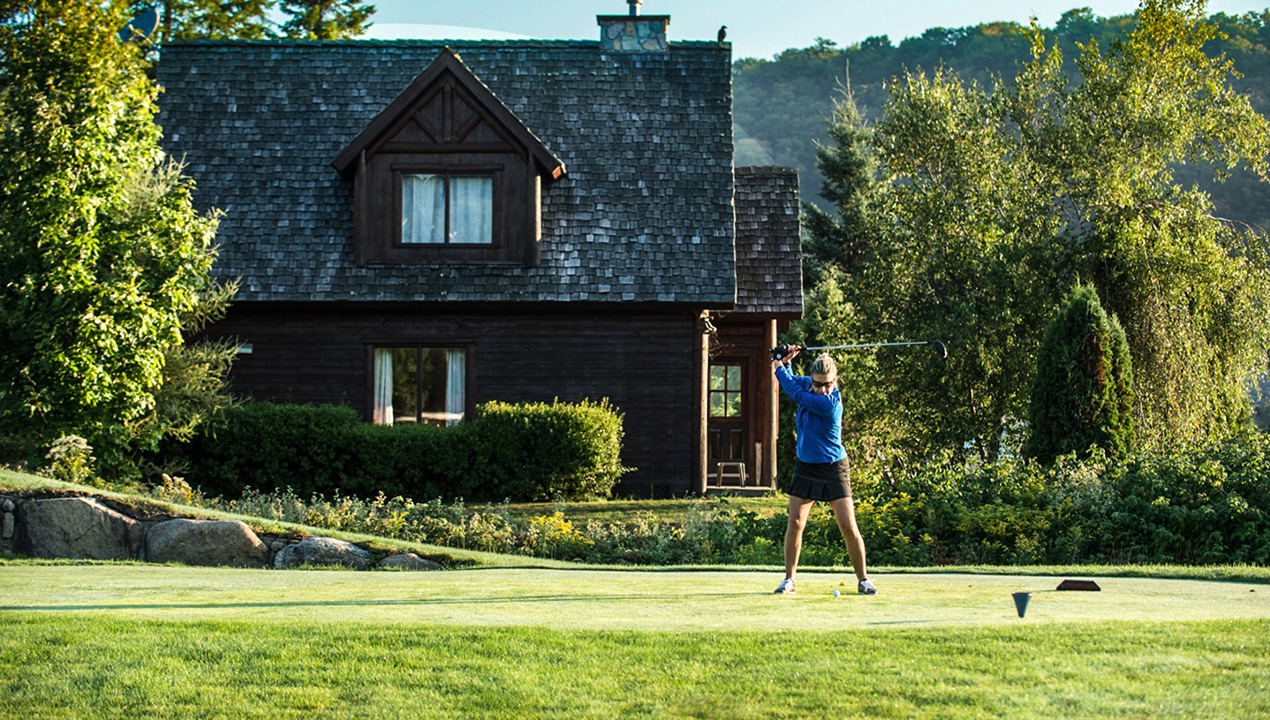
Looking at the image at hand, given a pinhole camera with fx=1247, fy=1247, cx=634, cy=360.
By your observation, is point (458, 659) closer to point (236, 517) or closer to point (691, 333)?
point (236, 517)

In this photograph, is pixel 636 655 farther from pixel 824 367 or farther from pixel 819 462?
pixel 824 367

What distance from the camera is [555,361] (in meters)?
21.6

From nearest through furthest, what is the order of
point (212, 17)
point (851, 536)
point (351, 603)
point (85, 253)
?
point (351, 603) < point (851, 536) < point (85, 253) < point (212, 17)

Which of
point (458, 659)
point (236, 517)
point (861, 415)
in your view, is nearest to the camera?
point (458, 659)

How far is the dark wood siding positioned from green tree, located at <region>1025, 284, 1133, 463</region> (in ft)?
20.6

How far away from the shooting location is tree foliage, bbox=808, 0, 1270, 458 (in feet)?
69.8

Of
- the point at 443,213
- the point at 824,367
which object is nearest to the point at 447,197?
the point at 443,213

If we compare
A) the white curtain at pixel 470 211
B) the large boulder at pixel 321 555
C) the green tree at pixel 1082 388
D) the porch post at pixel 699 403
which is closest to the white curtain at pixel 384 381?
the white curtain at pixel 470 211

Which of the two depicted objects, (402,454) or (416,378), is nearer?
(402,454)

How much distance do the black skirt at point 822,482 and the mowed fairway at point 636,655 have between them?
2.84 ft

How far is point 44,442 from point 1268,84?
2159 inches

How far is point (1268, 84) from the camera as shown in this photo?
182ft

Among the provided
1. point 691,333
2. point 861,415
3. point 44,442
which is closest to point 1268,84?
point 861,415

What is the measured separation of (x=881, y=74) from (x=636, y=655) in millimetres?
72071
